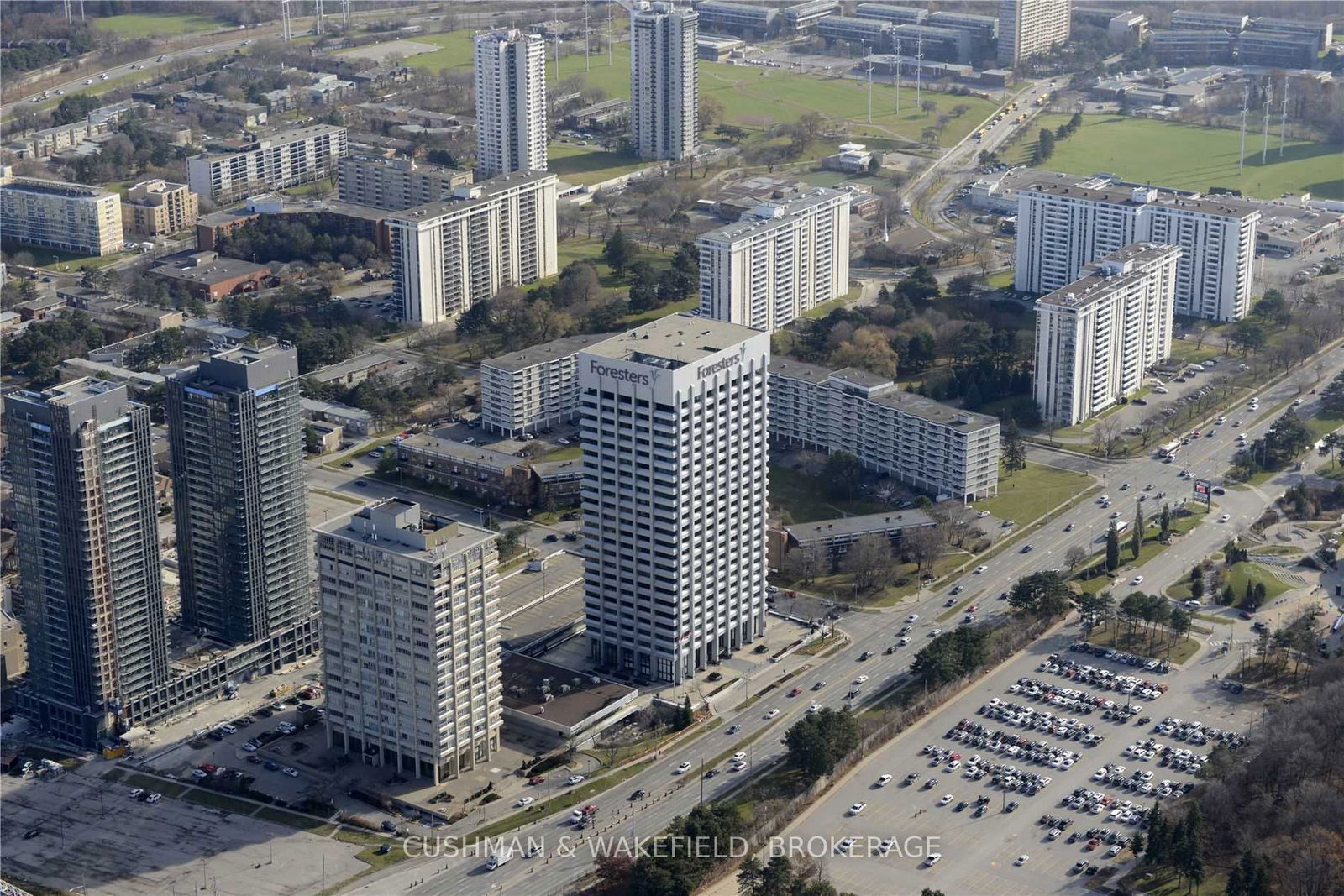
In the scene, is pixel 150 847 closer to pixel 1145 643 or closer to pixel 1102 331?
pixel 1145 643

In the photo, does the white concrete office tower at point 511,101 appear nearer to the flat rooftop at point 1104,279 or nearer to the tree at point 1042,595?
the flat rooftop at point 1104,279

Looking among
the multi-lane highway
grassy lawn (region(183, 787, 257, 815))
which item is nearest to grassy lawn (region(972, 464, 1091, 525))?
the multi-lane highway

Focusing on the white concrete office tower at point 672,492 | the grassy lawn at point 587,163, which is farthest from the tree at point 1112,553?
the grassy lawn at point 587,163

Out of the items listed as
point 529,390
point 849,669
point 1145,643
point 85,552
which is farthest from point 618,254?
point 85,552

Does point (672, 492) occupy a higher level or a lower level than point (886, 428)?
higher

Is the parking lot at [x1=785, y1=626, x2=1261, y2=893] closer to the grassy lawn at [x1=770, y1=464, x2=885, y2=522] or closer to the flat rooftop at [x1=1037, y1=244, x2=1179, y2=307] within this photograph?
the grassy lawn at [x1=770, y1=464, x2=885, y2=522]

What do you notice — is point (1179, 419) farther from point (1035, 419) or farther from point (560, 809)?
point (560, 809)
